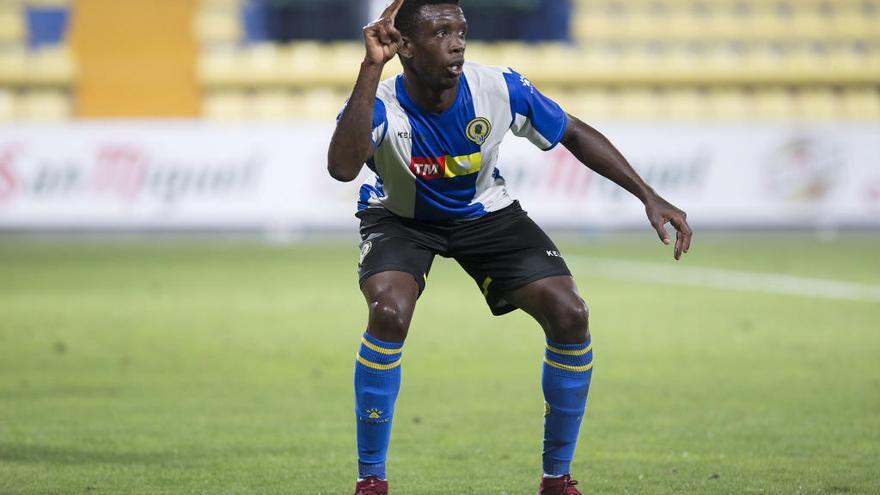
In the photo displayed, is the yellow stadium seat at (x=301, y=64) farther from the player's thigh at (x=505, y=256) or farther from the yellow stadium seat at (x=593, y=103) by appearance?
the player's thigh at (x=505, y=256)

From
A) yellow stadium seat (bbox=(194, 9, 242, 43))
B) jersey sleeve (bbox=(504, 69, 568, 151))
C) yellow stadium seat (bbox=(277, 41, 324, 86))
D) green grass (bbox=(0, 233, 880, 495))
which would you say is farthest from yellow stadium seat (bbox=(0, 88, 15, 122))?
jersey sleeve (bbox=(504, 69, 568, 151))

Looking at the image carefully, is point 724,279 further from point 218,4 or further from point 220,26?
point 218,4

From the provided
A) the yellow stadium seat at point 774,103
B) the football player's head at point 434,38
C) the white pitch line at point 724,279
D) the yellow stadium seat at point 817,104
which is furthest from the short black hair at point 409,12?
the yellow stadium seat at point 817,104

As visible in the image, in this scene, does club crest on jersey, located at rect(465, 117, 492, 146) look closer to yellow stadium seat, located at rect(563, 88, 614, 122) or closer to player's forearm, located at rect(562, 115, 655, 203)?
player's forearm, located at rect(562, 115, 655, 203)

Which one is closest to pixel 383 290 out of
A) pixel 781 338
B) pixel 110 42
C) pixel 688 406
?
pixel 688 406

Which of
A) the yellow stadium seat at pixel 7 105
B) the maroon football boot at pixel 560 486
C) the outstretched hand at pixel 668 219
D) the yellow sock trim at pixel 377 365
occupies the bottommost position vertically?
the yellow stadium seat at pixel 7 105

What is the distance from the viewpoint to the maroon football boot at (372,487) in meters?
4.52

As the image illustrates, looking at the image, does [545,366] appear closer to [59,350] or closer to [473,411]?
[473,411]

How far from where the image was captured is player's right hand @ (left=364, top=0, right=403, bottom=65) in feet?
14.2

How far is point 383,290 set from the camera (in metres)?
4.59

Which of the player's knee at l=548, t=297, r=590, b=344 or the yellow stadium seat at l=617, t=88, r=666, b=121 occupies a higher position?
the player's knee at l=548, t=297, r=590, b=344

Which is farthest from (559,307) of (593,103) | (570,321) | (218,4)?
(218,4)

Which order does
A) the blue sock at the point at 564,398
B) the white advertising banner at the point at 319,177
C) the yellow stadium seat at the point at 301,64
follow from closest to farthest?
the blue sock at the point at 564,398 → the white advertising banner at the point at 319,177 → the yellow stadium seat at the point at 301,64

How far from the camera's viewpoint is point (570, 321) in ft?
15.5
